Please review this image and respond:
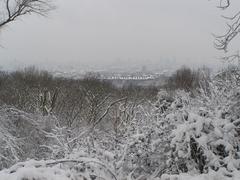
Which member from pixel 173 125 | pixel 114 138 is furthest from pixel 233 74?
pixel 114 138

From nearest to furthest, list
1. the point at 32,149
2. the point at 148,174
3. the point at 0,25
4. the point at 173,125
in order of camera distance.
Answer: the point at 148,174 → the point at 173,125 → the point at 32,149 → the point at 0,25

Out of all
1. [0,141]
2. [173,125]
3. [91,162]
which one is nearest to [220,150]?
[173,125]

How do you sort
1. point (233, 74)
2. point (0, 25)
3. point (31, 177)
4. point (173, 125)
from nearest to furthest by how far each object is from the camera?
point (31, 177)
point (173, 125)
point (233, 74)
point (0, 25)

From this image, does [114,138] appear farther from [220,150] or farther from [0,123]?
[0,123]

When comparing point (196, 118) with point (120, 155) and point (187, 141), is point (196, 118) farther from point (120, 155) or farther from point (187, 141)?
point (120, 155)

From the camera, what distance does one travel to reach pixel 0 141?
10.4 meters

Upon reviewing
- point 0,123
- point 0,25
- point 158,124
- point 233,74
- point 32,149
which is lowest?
point 32,149

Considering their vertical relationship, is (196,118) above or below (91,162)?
above

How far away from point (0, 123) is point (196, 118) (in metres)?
8.99

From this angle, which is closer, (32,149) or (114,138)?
(114,138)

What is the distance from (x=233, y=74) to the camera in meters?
6.05

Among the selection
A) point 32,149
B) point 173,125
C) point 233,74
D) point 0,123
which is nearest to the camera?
point 173,125

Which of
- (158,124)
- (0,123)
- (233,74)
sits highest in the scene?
(233,74)

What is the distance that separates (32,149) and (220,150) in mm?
9435
